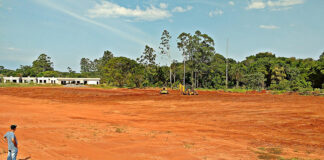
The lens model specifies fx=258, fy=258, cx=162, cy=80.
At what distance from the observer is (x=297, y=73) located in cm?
5694

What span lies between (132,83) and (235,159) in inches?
2401

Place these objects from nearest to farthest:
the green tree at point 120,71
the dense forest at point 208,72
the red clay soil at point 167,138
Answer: the red clay soil at point 167,138, the dense forest at point 208,72, the green tree at point 120,71

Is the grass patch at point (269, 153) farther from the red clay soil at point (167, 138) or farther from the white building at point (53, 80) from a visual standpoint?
the white building at point (53, 80)

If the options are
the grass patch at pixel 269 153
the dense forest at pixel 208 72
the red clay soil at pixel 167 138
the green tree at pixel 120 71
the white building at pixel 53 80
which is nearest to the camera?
the grass patch at pixel 269 153

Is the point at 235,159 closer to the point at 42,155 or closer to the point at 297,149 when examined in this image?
the point at 297,149

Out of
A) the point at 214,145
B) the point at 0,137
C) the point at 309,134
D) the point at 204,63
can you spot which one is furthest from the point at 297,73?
the point at 0,137

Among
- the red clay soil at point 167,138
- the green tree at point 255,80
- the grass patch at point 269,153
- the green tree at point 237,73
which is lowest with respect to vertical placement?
the grass patch at point 269,153

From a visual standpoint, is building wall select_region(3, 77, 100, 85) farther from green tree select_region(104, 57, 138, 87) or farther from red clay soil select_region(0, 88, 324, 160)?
red clay soil select_region(0, 88, 324, 160)

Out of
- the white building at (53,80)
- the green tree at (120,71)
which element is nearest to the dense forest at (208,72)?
the green tree at (120,71)

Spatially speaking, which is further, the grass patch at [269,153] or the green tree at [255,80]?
the green tree at [255,80]

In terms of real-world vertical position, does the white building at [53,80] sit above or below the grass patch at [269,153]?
above

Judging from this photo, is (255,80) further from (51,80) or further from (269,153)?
(51,80)

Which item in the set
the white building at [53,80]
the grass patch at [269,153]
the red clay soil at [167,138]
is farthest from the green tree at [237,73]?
the grass patch at [269,153]

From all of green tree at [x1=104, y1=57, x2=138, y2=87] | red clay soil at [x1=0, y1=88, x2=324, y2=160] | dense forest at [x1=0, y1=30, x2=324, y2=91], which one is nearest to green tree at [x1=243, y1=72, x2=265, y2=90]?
dense forest at [x1=0, y1=30, x2=324, y2=91]
